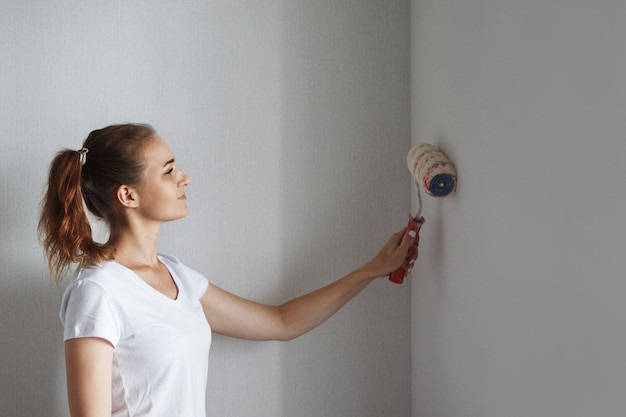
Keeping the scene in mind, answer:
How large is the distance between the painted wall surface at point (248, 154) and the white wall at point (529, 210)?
0.90ft

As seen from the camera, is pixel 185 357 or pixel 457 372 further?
pixel 185 357

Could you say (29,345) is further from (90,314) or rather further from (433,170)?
(433,170)

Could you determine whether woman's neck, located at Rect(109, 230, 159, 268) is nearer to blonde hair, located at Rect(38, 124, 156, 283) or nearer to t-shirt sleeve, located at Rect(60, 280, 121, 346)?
blonde hair, located at Rect(38, 124, 156, 283)

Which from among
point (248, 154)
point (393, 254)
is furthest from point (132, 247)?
point (393, 254)

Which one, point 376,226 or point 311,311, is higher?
point 376,226

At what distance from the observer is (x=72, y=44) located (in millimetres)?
1812

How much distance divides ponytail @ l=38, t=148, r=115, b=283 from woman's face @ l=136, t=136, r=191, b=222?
128 mm

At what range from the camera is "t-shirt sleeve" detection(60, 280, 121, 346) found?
1.41 m

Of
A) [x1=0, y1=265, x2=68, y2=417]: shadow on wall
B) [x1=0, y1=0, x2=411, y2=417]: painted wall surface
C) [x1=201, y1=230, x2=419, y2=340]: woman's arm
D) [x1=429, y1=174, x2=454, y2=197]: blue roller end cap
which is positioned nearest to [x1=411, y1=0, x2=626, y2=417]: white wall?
[x1=429, y1=174, x2=454, y2=197]: blue roller end cap

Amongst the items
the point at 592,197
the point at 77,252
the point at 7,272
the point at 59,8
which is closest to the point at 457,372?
the point at 592,197

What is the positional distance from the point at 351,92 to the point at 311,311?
600mm

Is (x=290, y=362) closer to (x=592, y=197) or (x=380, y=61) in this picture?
(x=380, y=61)

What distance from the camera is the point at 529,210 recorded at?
1021 millimetres

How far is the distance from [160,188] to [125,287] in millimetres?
238
